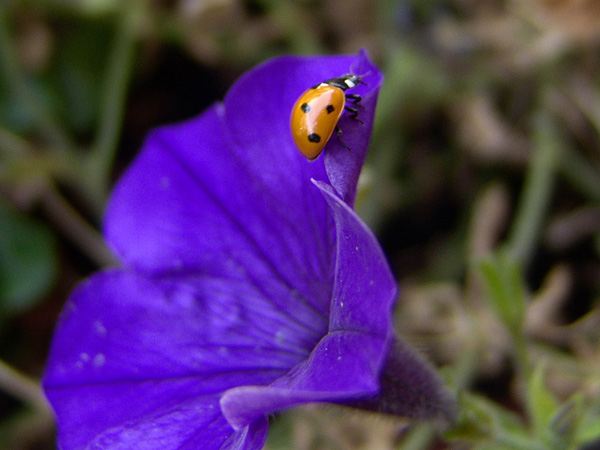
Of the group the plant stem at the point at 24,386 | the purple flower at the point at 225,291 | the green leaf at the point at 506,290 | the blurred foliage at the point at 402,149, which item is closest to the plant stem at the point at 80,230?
the blurred foliage at the point at 402,149

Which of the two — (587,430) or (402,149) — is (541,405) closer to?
(587,430)

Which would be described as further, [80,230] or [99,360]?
[80,230]

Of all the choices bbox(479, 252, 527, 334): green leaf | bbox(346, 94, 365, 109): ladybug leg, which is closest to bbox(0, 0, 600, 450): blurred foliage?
bbox(479, 252, 527, 334): green leaf

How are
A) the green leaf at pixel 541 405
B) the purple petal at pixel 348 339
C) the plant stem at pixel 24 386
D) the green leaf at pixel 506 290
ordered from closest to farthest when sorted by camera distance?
the purple petal at pixel 348 339 < the green leaf at pixel 541 405 < the green leaf at pixel 506 290 < the plant stem at pixel 24 386

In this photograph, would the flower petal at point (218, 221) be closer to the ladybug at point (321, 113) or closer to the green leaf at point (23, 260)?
the ladybug at point (321, 113)

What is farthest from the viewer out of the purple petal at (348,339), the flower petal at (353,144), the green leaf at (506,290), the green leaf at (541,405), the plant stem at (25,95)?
the plant stem at (25,95)

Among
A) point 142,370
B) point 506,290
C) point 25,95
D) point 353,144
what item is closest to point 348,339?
point 353,144

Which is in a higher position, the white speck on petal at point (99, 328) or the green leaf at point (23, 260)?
the white speck on petal at point (99, 328)

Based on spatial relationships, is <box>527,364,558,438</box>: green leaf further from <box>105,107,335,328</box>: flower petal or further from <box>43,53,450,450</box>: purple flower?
<box>105,107,335,328</box>: flower petal
